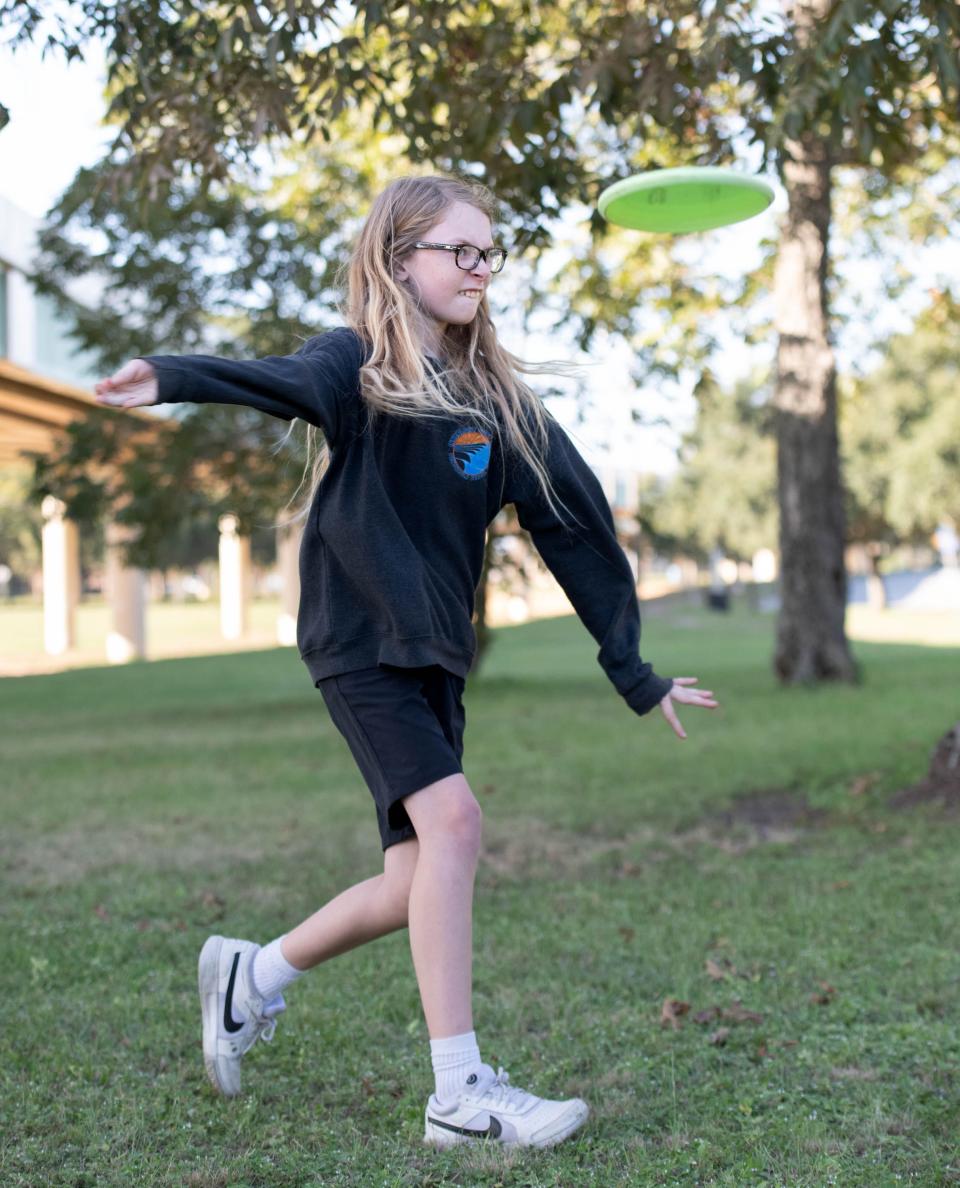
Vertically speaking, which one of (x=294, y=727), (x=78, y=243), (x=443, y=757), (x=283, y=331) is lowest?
(x=294, y=727)

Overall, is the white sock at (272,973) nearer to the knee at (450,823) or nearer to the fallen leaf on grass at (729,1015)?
the knee at (450,823)

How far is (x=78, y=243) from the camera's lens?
45.1ft

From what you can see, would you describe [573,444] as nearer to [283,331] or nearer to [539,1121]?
[539,1121]

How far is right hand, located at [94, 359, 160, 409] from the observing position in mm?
→ 2256

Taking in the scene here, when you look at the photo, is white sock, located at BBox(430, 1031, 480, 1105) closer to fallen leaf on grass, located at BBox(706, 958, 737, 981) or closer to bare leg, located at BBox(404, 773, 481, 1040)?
bare leg, located at BBox(404, 773, 481, 1040)

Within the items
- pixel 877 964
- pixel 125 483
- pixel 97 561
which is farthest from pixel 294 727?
pixel 97 561

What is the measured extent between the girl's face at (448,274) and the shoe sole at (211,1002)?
5.14ft

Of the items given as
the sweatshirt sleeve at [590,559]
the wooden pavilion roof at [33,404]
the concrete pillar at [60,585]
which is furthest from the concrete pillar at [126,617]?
the sweatshirt sleeve at [590,559]

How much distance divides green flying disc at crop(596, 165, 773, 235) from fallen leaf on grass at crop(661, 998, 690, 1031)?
2383 millimetres

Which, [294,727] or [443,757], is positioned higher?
[443,757]

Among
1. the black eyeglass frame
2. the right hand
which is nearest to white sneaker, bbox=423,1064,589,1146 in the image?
the right hand

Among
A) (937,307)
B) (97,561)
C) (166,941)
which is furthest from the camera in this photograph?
(97,561)

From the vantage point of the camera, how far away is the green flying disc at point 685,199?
12.3 ft

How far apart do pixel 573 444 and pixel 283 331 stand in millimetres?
10634
